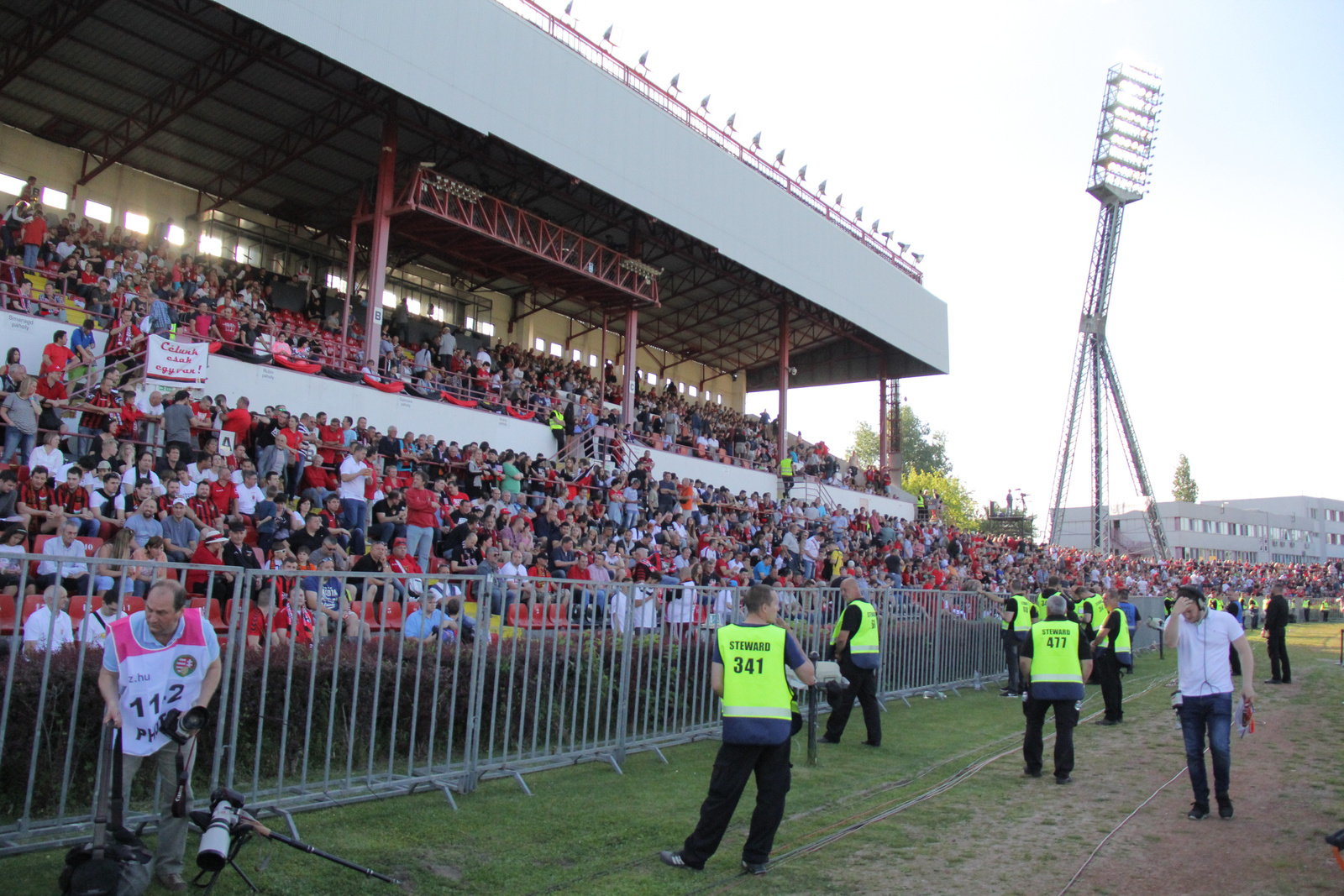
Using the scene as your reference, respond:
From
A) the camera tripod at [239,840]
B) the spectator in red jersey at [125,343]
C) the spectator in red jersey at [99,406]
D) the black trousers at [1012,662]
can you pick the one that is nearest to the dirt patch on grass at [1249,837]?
the black trousers at [1012,662]

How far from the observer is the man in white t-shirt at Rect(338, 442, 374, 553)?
14469mm

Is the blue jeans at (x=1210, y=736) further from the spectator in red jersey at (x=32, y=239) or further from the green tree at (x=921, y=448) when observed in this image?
the green tree at (x=921, y=448)

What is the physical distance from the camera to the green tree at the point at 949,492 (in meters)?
80.3

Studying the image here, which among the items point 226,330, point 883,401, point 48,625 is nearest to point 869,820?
point 48,625

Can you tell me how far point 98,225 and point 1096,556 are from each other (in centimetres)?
4425

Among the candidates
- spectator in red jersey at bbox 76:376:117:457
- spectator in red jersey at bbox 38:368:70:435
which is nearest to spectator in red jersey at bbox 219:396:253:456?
spectator in red jersey at bbox 76:376:117:457

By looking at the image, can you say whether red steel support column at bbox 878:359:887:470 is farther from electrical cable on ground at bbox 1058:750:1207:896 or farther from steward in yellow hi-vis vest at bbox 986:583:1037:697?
electrical cable on ground at bbox 1058:750:1207:896

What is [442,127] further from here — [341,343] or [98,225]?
[98,225]

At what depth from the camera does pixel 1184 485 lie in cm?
10919

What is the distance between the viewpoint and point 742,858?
19.2 feet

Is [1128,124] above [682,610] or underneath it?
above

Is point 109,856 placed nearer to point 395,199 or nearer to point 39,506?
point 39,506

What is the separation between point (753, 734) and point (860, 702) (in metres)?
5.05

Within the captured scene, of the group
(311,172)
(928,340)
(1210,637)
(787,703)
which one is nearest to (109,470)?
(787,703)
